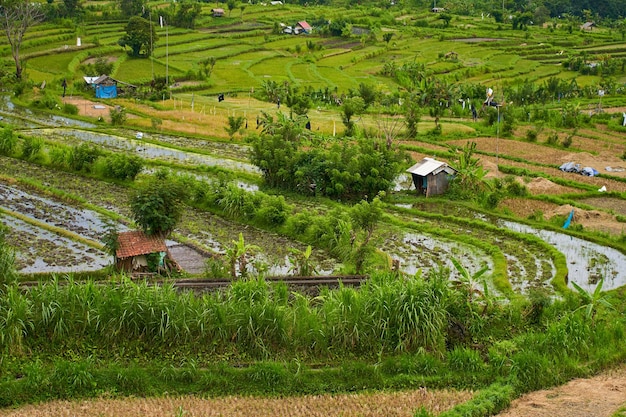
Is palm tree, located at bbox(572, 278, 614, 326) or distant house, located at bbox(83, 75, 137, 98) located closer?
palm tree, located at bbox(572, 278, 614, 326)

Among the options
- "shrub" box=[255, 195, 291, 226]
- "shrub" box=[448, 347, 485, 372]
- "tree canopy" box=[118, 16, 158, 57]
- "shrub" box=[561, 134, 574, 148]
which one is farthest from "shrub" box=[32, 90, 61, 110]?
"shrub" box=[448, 347, 485, 372]

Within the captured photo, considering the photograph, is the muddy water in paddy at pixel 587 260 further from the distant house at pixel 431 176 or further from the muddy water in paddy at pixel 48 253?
the muddy water in paddy at pixel 48 253

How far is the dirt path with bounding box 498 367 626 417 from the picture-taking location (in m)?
9.98

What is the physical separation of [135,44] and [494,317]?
32.5 m

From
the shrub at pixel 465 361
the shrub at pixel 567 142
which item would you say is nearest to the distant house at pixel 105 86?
the shrub at pixel 567 142

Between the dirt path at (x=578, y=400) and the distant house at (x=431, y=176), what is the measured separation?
1044cm

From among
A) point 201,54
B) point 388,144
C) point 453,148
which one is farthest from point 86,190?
point 201,54

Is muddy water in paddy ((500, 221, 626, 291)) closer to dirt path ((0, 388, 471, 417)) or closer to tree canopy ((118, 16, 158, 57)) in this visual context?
dirt path ((0, 388, 471, 417))

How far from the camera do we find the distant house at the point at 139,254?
1462 centimetres

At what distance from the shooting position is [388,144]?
75.7 feet

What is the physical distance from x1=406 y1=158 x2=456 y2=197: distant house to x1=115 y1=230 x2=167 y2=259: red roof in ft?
27.4

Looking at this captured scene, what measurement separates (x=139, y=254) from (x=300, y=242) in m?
4.06

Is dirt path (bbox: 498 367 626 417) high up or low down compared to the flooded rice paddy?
up

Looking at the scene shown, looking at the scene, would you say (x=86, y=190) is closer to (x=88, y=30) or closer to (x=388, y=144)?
(x=388, y=144)
